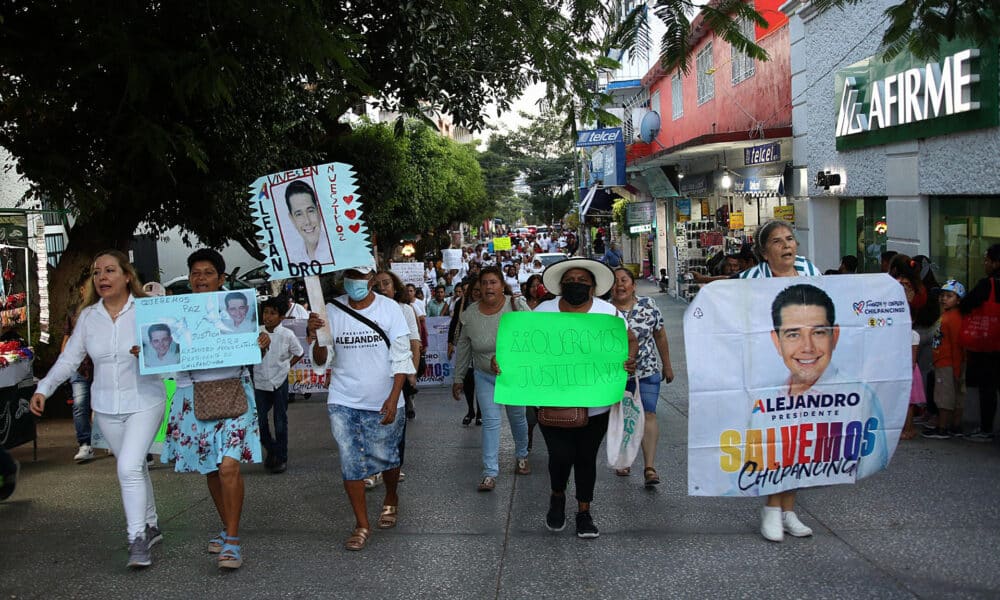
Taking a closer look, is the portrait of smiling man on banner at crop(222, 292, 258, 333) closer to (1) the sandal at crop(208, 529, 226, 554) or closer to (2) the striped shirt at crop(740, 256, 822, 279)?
(1) the sandal at crop(208, 529, 226, 554)

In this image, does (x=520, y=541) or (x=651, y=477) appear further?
(x=651, y=477)

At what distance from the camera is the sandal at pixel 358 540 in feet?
18.5

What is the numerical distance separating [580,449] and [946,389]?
4.33 metres

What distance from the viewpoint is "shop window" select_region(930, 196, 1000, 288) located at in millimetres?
10953

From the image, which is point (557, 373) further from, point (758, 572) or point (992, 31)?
point (992, 31)

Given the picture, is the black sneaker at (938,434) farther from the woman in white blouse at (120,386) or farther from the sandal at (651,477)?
the woman in white blouse at (120,386)

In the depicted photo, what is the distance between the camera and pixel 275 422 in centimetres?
817

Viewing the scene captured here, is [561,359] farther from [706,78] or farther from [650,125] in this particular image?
[650,125]

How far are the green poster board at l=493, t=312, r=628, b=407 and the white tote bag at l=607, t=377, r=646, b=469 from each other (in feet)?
1.07

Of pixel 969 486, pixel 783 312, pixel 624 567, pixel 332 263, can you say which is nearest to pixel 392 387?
pixel 332 263

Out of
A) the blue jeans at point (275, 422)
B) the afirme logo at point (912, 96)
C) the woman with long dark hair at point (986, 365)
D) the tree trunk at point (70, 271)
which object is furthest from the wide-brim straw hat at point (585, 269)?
the tree trunk at point (70, 271)

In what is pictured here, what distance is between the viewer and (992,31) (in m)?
5.77

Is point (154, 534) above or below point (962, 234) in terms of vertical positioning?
below

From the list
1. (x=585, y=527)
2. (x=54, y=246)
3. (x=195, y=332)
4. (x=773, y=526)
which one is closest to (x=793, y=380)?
(x=773, y=526)
